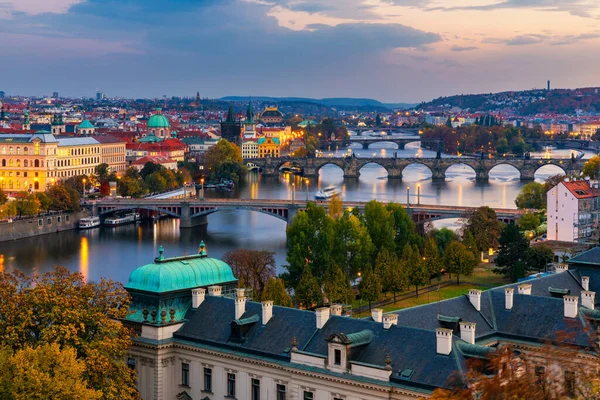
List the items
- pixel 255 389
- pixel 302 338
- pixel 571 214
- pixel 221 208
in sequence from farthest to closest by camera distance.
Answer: pixel 221 208
pixel 571 214
pixel 255 389
pixel 302 338

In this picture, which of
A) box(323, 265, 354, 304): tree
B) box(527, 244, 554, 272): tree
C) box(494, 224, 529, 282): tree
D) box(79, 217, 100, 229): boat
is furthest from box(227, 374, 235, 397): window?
box(79, 217, 100, 229): boat

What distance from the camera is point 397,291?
40.2 meters

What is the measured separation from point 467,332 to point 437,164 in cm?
9100

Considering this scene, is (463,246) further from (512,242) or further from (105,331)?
(105,331)

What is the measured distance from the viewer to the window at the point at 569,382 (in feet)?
38.2

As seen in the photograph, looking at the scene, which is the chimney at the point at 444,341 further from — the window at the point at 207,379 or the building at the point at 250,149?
the building at the point at 250,149

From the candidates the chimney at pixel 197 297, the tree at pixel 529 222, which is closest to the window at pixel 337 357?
the chimney at pixel 197 297

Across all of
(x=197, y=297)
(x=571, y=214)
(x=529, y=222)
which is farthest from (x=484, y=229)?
(x=197, y=297)

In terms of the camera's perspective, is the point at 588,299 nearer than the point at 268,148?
Yes

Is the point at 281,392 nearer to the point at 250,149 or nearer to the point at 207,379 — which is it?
the point at 207,379

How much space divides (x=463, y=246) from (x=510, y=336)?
67.9 ft

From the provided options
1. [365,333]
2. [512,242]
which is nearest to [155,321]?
[365,333]

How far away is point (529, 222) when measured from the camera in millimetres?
58625

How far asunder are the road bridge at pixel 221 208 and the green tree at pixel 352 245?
65.6 feet
